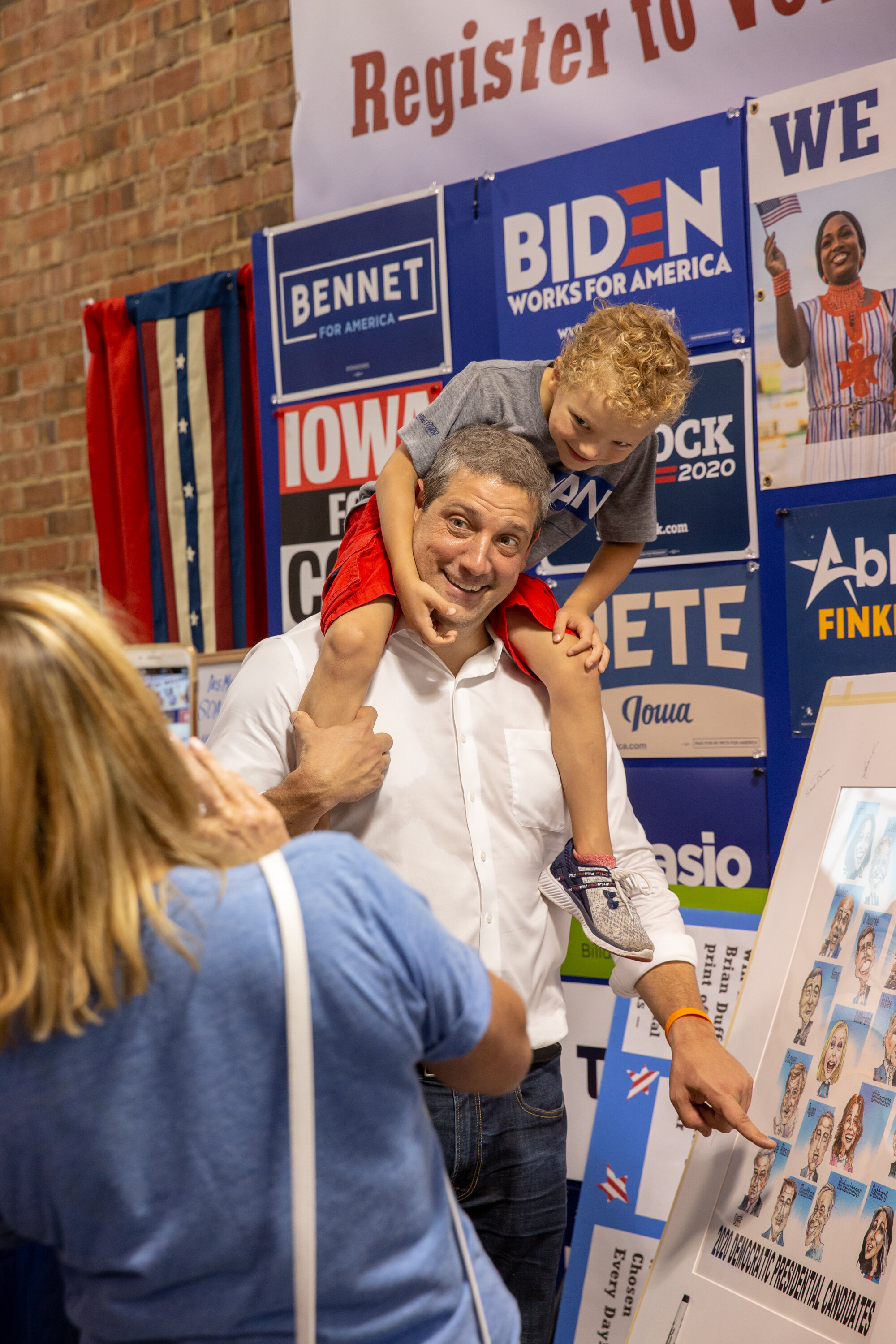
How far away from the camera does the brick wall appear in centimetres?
363

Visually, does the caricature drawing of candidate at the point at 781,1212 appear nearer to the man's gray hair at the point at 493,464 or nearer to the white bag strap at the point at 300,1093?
the white bag strap at the point at 300,1093

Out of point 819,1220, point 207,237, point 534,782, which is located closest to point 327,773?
point 534,782

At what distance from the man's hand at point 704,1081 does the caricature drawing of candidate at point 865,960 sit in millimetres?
204

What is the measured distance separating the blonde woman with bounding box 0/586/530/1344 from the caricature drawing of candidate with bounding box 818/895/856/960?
984 mm

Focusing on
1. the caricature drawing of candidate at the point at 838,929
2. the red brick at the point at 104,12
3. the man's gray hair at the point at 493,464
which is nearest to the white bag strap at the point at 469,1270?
the caricature drawing of candidate at the point at 838,929

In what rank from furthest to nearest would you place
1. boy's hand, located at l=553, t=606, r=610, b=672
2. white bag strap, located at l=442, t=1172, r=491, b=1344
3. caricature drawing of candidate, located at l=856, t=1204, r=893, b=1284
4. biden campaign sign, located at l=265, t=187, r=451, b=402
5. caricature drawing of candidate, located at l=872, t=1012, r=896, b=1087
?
biden campaign sign, located at l=265, t=187, r=451, b=402 → boy's hand, located at l=553, t=606, r=610, b=672 → caricature drawing of candidate, located at l=872, t=1012, r=896, b=1087 → caricature drawing of candidate, located at l=856, t=1204, r=893, b=1284 → white bag strap, located at l=442, t=1172, r=491, b=1344

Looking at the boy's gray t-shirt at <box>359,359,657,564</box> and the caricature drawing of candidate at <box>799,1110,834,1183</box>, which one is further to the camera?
the boy's gray t-shirt at <box>359,359,657,564</box>

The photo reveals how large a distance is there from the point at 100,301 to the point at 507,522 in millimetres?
2558

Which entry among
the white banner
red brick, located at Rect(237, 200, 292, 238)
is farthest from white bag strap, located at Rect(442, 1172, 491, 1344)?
red brick, located at Rect(237, 200, 292, 238)

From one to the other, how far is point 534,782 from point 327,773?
1.24 feet

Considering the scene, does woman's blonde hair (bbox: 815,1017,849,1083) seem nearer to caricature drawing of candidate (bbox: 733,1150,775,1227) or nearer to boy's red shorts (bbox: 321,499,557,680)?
caricature drawing of candidate (bbox: 733,1150,775,1227)

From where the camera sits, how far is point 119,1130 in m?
0.79

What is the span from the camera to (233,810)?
1.01m

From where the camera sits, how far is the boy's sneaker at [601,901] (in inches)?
66.8
